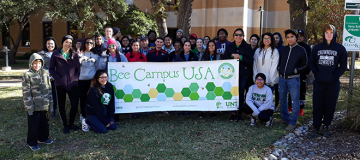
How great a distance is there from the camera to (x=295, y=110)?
19.0ft

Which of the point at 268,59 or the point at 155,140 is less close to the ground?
the point at 268,59

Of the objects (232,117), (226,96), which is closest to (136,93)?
(226,96)

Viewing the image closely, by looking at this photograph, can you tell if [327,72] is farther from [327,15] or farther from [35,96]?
[327,15]

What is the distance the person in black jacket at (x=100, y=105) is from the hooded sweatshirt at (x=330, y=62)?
3.78m

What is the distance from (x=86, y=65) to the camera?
6082 mm

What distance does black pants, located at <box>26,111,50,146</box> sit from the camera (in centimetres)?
470

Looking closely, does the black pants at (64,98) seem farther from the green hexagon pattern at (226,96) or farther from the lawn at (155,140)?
the green hexagon pattern at (226,96)

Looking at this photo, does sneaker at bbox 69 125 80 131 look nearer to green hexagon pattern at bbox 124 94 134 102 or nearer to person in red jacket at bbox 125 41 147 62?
green hexagon pattern at bbox 124 94 134 102

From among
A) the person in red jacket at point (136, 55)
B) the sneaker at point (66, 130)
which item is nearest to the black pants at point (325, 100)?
the person in red jacket at point (136, 55)

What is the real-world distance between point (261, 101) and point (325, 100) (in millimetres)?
1157

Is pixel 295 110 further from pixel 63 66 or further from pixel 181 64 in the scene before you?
pixel 63 66

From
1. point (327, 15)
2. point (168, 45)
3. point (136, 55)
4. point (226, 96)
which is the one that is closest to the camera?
point (226, 96)

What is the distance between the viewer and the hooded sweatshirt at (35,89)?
4551mm

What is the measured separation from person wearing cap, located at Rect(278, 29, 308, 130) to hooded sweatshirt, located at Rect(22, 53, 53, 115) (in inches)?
166
